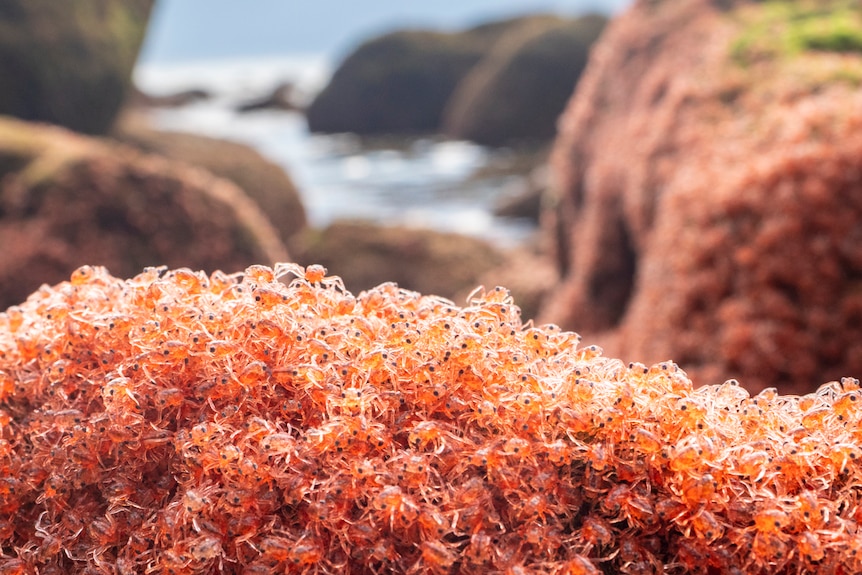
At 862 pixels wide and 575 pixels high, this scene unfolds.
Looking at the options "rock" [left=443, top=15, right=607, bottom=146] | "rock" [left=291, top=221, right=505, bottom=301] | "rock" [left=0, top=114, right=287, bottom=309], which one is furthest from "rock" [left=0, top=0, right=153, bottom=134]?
"rock" [left=443, top=15, right=607, bottom=146]

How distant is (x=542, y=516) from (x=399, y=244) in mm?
6822

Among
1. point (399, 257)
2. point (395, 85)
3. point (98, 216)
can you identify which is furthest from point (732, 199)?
point (395, 85)

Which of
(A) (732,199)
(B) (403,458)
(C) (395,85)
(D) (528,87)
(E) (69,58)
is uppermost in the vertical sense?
(B) (403,458)

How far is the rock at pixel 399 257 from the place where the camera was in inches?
298

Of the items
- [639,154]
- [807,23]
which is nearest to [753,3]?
[807,23]

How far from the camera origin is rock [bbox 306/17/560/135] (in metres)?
16.7

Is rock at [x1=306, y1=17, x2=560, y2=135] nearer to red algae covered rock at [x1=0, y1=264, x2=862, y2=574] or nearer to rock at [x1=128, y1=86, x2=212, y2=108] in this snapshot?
rock at [x1=128, y1=86, x2=212, y2=108]

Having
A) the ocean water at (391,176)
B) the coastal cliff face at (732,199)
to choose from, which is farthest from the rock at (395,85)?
the coastal cliff face at (732,199)

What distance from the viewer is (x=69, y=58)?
9.18 m

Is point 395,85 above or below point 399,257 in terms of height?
below

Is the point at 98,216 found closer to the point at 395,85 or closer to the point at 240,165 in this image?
the point at 240,165

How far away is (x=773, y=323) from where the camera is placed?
3.01m

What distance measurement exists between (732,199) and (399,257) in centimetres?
479

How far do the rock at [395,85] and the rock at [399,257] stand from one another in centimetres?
909
